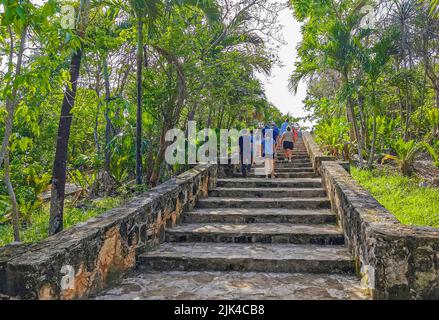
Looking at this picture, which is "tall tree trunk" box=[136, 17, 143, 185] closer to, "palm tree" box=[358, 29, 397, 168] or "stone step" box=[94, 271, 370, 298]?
"stone step" box=[94, 271, 370, 298]

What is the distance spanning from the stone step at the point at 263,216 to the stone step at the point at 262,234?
0.20 m

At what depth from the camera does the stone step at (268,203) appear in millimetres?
5570

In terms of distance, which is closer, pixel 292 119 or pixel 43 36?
pixel 43 36

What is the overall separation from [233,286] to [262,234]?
1.22 metres

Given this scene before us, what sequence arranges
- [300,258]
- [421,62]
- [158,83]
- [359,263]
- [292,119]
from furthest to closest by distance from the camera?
1. [292,119]
2. [421,62]
3. [158,83]
4. [300,258]
5. [359,263]

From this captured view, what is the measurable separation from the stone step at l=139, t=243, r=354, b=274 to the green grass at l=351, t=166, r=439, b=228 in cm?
211

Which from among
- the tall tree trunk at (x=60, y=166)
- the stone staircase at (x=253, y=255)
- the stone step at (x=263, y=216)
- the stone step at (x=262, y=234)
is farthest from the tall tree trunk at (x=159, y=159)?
the stone step at (x=262, y=234)

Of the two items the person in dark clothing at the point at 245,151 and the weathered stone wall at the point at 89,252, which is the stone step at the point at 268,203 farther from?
the person in dark clothing at the point at 245,151

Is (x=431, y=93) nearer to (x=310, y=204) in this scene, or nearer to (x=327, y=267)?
(x=310, y=204)

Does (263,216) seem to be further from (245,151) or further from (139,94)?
(245,151)

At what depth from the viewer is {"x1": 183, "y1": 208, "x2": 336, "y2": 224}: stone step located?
4988 millimetres

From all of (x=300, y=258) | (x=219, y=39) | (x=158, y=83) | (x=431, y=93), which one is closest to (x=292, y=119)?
(x=431, y=93)
